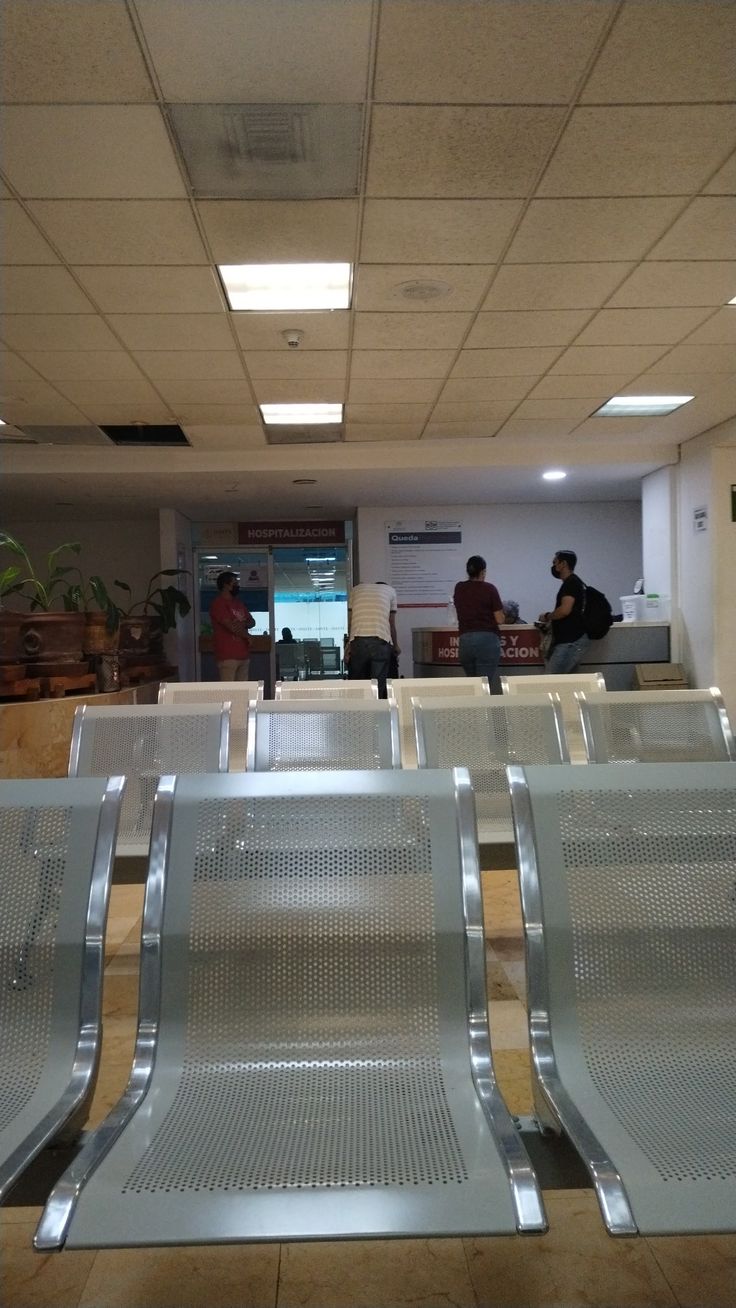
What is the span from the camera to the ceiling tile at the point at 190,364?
5270 millimetres

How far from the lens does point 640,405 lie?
696cm

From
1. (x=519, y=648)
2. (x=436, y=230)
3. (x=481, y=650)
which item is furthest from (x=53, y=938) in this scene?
(x=519, y=648)

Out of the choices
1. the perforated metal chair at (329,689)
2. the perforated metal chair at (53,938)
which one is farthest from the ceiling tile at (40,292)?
the perforated metal chair at (53,938)

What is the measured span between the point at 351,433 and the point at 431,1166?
7.19 metres

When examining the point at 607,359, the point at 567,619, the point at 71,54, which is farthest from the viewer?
the point at 567,619

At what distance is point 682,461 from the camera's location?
8.47 m

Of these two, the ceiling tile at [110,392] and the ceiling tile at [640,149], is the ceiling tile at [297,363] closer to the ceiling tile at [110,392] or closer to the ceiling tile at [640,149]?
the ceiling tile at [110,392]

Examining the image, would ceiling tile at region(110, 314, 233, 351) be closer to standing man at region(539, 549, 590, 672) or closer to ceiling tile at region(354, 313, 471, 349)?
ceiling tile at region(354, 313, 471, 349)

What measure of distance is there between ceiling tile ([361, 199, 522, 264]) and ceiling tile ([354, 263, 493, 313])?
9 cm

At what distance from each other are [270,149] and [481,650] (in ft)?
14.6

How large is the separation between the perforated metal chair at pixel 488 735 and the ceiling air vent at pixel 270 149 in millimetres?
1933

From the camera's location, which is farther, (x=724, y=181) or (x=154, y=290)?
(x=154, y=290)

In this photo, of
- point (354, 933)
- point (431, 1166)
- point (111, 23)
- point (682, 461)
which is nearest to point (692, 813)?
point (354, 933)

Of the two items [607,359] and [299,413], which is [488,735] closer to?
[607,359]
